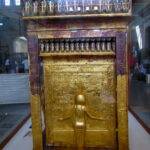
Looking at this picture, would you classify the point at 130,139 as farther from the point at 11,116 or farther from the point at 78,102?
the point at 11,116

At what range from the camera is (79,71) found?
228 centimetres

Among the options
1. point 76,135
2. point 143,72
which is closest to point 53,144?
point 76,135

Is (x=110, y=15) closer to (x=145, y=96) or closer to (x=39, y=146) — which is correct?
(x=39, y=146)

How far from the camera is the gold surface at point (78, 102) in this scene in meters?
2.26

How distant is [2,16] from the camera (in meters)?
3.64

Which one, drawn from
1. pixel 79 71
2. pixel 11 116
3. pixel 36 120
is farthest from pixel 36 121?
pixel 11 116

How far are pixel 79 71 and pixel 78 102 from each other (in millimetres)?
437

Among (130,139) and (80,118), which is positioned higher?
(80,118)

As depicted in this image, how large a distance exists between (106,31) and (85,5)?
425mm

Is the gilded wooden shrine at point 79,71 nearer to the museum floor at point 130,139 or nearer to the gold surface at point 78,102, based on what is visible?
the gold surface at point 78,102

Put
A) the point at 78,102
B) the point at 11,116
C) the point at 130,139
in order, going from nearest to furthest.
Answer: the point at 78,102 → the point at 130,139 → the point at 11,116

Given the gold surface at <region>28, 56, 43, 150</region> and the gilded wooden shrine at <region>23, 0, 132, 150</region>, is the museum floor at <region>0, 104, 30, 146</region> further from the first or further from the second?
the gilded wooden shrine at <region>23, 0, 132, 150</region>

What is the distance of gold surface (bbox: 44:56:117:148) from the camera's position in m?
2.26

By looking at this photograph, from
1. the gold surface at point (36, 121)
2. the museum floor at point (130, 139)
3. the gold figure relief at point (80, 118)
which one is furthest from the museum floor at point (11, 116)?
the gold figure relief at point (80, 118)
